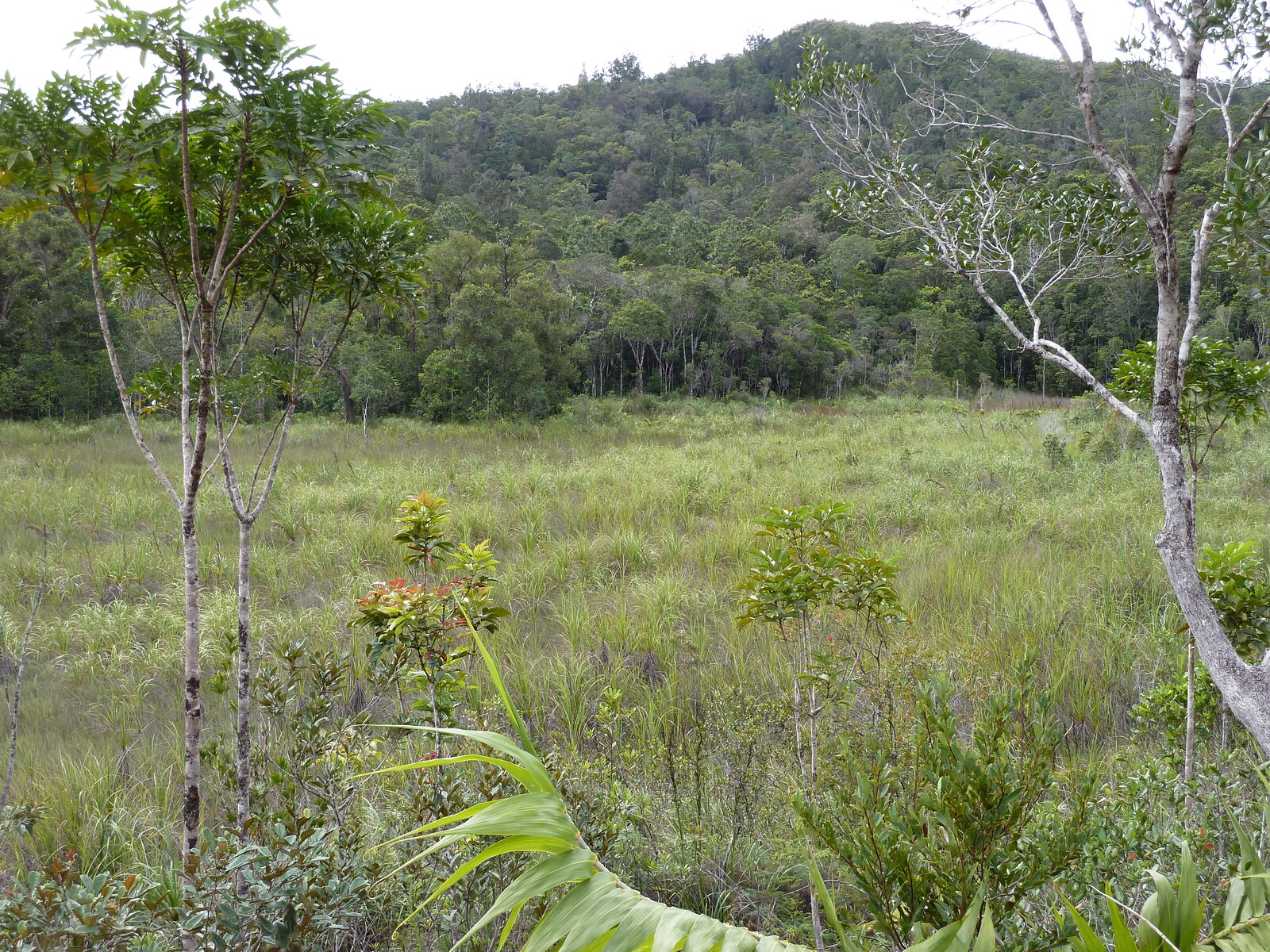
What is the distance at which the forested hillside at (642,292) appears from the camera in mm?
18219

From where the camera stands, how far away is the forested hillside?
1822 centimetres

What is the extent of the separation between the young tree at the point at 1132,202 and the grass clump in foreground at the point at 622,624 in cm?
80

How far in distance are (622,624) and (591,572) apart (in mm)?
1436

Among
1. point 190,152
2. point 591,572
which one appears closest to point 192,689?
point 190,152

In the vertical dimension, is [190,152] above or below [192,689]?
above

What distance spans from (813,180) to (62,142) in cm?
5895

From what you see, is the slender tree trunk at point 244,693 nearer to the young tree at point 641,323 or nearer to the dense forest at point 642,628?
the dense forest at point 642,628

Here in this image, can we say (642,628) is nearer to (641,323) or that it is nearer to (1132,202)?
(1132,202)

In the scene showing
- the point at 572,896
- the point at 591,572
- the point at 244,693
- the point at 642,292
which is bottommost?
the point at 591,572

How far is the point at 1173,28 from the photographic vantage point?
7.30 feet

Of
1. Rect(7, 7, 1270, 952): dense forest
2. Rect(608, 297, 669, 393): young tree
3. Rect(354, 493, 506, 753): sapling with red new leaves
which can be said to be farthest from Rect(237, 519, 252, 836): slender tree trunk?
Rect(608, 297, 669, 393): young tree

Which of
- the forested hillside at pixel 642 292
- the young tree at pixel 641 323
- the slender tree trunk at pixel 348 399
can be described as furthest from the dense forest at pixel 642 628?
the young tree at pixel 641 323

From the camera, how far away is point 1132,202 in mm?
2945

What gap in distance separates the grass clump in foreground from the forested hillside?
2.10 m
